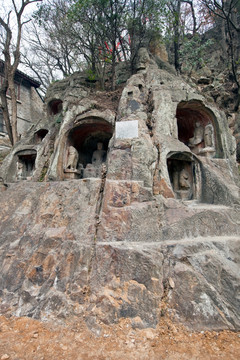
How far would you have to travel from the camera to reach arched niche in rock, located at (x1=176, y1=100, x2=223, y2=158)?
8.46 m

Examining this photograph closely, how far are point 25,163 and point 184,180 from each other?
8518 mm

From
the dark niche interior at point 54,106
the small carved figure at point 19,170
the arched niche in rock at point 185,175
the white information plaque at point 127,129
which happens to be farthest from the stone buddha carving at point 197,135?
the small carved figure at point 19,170

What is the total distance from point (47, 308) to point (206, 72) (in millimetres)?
16614

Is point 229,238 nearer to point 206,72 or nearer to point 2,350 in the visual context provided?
point 2,350

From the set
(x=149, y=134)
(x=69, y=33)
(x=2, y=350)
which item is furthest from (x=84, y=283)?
(x=69, y=33)

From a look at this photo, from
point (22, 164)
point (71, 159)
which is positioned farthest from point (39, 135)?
point (71, 159)

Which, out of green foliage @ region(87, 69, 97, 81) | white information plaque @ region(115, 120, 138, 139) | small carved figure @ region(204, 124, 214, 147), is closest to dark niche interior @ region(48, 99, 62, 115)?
green foliage @ region(87, 69, 97, 81)

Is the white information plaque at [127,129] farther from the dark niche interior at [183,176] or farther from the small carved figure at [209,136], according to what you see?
the small carved figure at [209,136]

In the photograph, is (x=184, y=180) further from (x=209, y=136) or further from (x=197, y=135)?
(x=197, y=135)

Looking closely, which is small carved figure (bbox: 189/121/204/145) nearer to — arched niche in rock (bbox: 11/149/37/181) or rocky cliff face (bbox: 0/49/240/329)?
rocky cliff face (bbox: 0/49/240/329)

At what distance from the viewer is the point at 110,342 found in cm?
304

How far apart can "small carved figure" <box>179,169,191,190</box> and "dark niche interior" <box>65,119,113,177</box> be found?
4.13 meters

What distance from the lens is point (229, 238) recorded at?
14.6ft

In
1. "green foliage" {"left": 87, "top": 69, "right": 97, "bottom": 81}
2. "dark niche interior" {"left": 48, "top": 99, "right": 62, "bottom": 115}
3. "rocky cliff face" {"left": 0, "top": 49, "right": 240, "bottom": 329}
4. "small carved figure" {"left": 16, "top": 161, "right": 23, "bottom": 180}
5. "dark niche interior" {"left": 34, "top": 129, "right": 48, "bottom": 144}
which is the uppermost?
"green foliage" {"left": 87, "top": 69, "right": 97, "bottom": 81}
